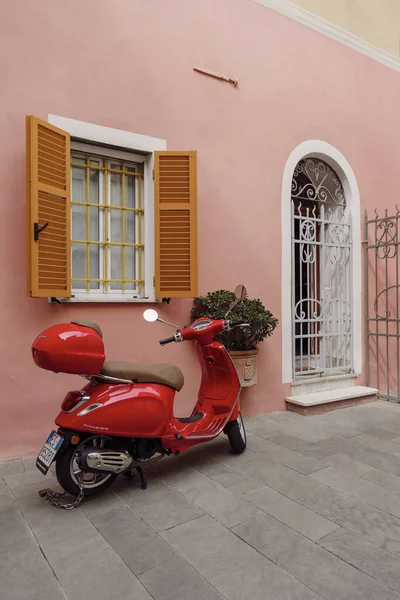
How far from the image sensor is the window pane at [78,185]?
392 cm

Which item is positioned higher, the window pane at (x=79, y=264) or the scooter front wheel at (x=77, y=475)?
the window pane at (x=79, y=264)

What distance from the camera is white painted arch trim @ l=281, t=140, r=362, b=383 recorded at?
4938 mm

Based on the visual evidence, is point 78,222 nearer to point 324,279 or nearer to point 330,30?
point 324,279

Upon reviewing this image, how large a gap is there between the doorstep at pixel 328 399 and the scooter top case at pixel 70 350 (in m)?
2.87

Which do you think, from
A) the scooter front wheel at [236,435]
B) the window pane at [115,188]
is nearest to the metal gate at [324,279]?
the scooter front wheel at [236,435]

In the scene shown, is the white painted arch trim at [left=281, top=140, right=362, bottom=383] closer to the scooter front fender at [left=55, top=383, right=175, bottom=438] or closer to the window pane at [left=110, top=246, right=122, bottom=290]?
the window pane at [left=110, top=246, right=122, bottom=290]

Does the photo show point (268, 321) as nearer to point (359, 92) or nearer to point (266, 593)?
point (266, 593)

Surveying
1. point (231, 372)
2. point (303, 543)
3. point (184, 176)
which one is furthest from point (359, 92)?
point (303, 543)

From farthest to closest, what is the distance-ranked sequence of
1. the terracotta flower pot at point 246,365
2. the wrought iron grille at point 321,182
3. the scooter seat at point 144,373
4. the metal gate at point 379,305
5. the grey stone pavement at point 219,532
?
the metal gate at point 379,305
the wrought iron grille at point 321,182
the terracotta flower pot at point 246,365
the scooter seat at point 144,373
the grey stone pavement at point 219,532

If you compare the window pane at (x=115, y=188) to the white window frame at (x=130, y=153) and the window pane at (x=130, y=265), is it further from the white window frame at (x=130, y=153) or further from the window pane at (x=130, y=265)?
the window pane at (x=130, y=265)

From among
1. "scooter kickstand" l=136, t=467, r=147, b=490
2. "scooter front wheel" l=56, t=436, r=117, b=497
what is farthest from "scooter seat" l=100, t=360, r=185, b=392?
"scooter kickstand" l=136, t=467, r=147, b=490

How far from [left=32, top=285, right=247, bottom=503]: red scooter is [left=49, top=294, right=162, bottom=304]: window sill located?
1.01 meters

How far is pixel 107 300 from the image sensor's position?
3.82 m

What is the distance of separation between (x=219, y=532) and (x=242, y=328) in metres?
2.16
